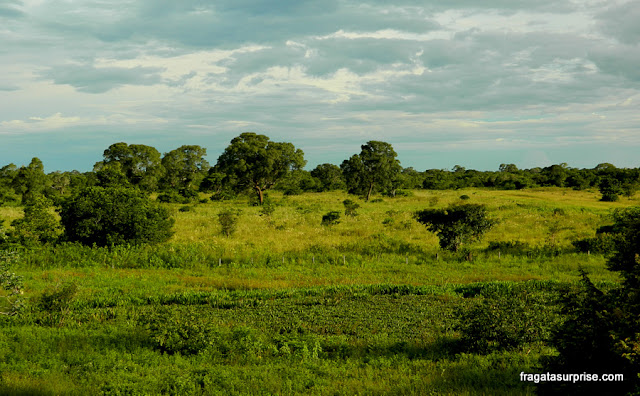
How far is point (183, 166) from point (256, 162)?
3726 cm

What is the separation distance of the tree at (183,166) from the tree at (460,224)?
66.1 meters

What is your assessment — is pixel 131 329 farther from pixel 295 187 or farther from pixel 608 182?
pixel 608 182

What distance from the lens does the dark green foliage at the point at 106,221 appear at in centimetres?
2641

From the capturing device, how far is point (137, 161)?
6981cm

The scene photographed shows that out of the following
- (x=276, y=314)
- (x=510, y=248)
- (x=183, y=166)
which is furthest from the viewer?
(x=183, y=166)

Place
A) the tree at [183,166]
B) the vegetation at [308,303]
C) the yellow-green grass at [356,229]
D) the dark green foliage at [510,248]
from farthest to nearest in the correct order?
the tree at [183,166] < the yellow-green grass at [356,229] < the dark green foliage at [510,248] < the vegetation at [308,303]

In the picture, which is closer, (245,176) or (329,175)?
(245,176)

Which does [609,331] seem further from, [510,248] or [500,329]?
[510,248]

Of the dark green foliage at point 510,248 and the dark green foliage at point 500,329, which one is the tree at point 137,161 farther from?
the dark green foliage at point 500,329

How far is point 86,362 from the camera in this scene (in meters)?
10.8

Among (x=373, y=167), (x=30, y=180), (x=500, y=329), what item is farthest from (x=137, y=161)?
(x=500, y=329)

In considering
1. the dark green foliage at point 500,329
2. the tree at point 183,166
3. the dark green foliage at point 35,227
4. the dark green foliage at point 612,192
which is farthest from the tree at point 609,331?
the tree at point 183,166

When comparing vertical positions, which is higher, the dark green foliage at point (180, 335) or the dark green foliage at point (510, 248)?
the dark green foliage at point (510, 248)

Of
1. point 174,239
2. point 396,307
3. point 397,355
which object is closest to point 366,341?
point 397,355
